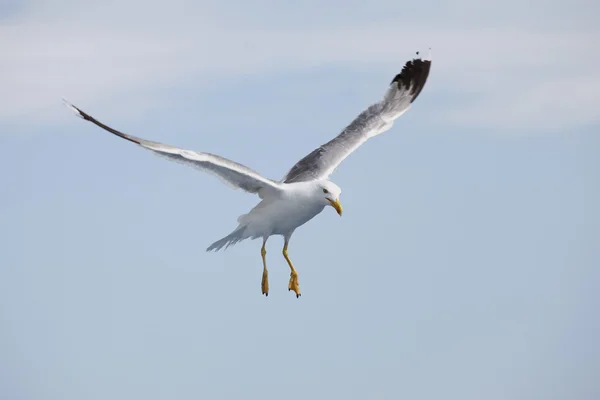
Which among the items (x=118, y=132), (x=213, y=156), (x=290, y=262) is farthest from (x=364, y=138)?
(x=118, y=132)

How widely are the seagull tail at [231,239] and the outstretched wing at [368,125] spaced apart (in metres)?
1.92

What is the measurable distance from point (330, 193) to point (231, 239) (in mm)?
2758

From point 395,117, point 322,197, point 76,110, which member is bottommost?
point 322,197

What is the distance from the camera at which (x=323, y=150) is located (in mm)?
25094

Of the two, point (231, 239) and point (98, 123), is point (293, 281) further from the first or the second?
point (98, 123)

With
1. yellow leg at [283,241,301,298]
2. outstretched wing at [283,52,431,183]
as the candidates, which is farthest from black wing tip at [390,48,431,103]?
yellow leg at [283,241,301,298]

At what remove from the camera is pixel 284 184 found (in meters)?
21.8

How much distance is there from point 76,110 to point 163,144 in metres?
1.69

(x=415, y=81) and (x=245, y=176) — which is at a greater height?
(x=415, y=81)

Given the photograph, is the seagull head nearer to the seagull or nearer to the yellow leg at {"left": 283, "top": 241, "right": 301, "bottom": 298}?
the seagull

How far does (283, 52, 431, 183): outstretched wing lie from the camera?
2438cm

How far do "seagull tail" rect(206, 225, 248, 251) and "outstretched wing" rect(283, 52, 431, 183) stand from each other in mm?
1925

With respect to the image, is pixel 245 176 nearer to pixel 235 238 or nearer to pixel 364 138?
pixel 235 238

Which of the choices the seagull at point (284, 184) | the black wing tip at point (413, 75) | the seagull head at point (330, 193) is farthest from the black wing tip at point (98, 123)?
the black wing tip at point (413, 75)
